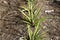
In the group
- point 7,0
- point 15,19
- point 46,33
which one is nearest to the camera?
point 46,33

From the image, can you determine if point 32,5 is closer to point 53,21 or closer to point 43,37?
point 53,21

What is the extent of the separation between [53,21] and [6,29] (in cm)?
69

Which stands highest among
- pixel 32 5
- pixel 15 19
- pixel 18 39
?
pixel 32 5

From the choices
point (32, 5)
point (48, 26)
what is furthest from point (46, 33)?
point (32, 5)

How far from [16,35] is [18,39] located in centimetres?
7

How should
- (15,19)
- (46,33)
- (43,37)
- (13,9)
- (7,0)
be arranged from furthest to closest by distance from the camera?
(7,0), (13,9), (15,19), (46,33), (43,37)

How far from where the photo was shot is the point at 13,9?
104 inches

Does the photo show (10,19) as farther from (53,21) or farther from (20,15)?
(53,21)

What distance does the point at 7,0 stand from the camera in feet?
9.31

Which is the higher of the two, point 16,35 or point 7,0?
point 7,0

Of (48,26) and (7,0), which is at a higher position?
(7,0)

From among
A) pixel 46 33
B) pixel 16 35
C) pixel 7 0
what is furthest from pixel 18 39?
pixel 7 0

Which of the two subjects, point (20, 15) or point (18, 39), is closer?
point (18, 39)

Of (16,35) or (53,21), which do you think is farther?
(53,21)
